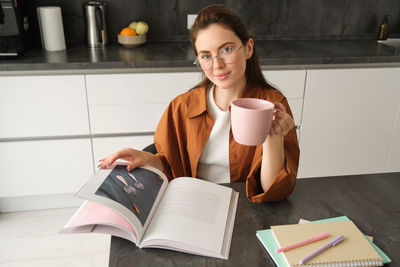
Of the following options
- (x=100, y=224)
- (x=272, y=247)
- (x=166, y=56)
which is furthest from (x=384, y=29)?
(x=100, y=224)

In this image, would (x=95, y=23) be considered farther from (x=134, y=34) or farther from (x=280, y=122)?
(x=280, y=122)

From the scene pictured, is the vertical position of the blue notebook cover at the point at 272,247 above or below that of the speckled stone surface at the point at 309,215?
above

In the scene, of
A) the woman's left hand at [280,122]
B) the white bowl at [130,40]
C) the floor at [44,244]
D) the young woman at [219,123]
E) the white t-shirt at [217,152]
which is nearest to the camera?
the woman's left hand at [280,122]

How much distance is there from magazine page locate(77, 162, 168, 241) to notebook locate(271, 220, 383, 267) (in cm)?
30

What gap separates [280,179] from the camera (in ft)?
3.41

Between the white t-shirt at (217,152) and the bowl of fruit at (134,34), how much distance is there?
48.1 inches

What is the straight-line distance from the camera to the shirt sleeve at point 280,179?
104cm

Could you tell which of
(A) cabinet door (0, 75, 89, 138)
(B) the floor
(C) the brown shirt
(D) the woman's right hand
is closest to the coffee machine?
(A) cabinet door (0, 75, 89, 138)

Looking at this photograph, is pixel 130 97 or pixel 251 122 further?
pixel 130 97

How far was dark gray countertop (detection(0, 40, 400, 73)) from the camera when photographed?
80.4 inches

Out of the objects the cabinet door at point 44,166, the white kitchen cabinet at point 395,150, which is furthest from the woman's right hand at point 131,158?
the white kitchen cabinet at point 395,150

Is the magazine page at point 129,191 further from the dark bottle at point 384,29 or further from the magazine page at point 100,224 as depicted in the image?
the dark bottle at point 384,29

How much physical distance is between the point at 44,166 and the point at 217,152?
4.22ft

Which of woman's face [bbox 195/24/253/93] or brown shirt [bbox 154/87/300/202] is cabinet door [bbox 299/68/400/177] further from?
woman's face [bbox 195/24/253/93]
